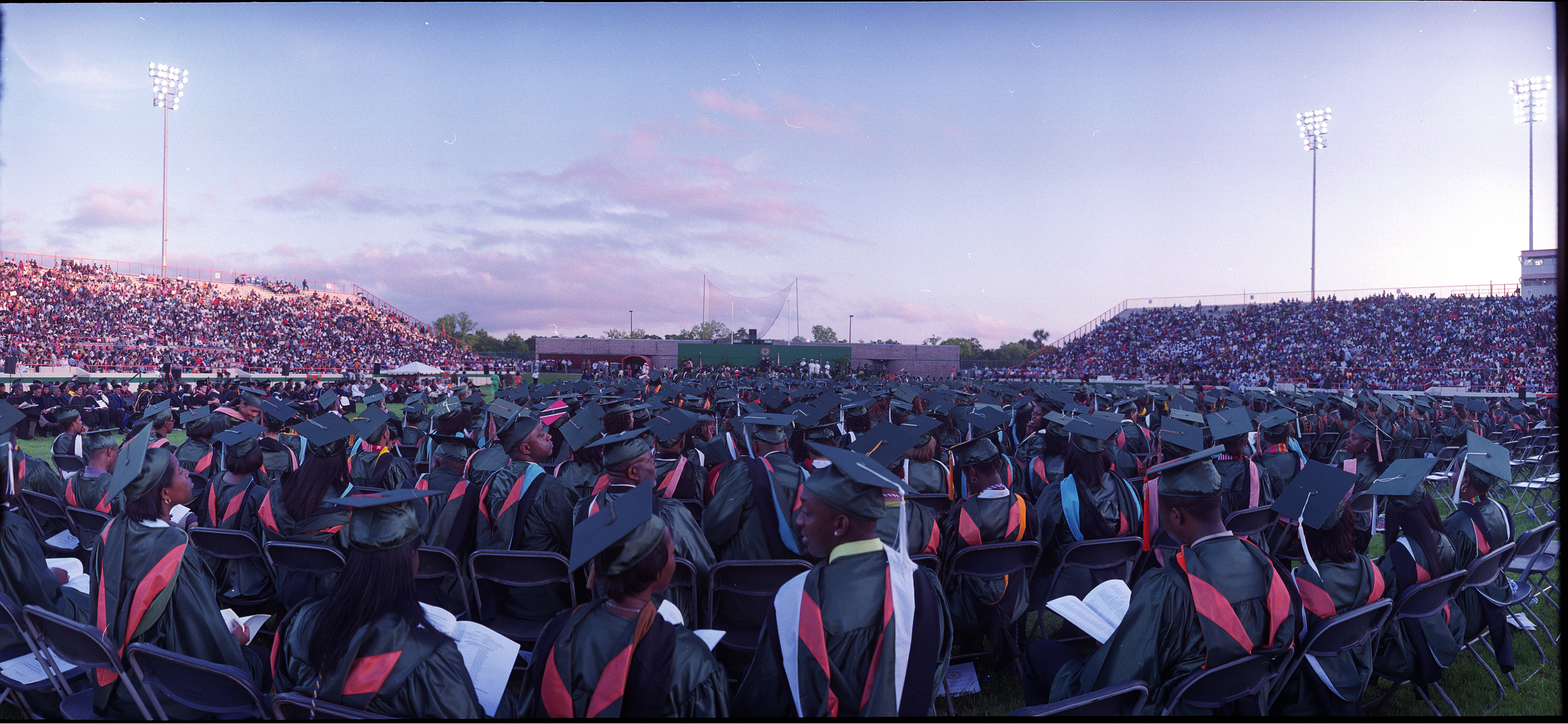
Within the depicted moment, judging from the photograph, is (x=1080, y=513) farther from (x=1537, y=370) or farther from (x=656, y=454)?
(x=1537, y=370)

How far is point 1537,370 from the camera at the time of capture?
30.6 m

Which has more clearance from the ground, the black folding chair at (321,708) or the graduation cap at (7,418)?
the graduation cap at (7,418)

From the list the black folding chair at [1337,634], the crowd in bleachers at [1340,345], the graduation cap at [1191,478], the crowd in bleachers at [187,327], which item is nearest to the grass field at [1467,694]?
the black folding chair at [1337,634]

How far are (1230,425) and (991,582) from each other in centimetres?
294

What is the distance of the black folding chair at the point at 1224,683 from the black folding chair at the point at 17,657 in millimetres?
3941

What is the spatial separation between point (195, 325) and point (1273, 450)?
47.9 metres

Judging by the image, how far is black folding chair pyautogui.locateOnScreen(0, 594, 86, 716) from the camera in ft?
9.07

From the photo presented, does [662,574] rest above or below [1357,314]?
below

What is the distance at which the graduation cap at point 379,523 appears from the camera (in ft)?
6.77

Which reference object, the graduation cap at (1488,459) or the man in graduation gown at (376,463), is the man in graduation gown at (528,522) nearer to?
the man in graduation gown at (376,463)

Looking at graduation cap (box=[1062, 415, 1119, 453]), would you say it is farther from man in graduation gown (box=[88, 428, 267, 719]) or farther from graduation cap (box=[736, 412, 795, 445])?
man in graduation gown (box=[88, 428, 267, 719])

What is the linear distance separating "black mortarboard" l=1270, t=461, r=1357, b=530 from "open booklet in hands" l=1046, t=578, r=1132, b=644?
0.78m

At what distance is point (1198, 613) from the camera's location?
7.84 ft

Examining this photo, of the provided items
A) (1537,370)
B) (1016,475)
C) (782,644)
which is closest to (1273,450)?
(1016,475)
